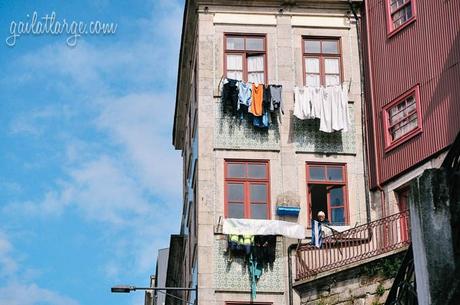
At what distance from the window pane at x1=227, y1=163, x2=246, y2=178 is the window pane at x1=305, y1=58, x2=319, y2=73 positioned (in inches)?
153

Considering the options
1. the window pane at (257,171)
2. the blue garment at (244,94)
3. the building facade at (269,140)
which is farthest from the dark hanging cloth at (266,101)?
the window pane at (257,171)

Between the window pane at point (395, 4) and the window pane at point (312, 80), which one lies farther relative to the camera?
the window pane at point (312, 80)

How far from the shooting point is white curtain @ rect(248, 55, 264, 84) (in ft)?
99.2

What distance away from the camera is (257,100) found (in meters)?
29.3

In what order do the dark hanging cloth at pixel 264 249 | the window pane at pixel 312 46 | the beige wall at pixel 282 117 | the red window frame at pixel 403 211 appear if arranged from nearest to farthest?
the red window frame at pixel 403 211 → the dark hanging cloth at pixel 264 249 → the beige wall at pixel 282 117 → the window pane at pixel 312 46

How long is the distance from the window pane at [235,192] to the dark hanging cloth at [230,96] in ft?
7.45

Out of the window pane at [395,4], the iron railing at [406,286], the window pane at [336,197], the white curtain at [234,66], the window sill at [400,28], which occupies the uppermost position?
the window pane at [395,4]

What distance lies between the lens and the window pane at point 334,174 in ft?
96.4

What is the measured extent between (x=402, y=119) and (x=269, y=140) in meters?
3.91

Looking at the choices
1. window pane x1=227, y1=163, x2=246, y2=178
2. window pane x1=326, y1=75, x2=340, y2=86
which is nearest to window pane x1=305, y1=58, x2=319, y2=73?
window pane x1=326, y1=75, x2=340, y2=86

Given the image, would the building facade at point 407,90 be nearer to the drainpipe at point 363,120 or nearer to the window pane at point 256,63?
the drainpipe at point 363,120

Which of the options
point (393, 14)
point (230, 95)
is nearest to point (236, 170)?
point (230, 95)

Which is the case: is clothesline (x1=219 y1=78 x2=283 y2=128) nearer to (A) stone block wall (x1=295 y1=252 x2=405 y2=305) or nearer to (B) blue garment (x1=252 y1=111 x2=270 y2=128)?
(B) blue garment (x1=252 y1=111 x2=270 y2=128)

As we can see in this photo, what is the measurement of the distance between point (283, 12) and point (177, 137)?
1165cm
